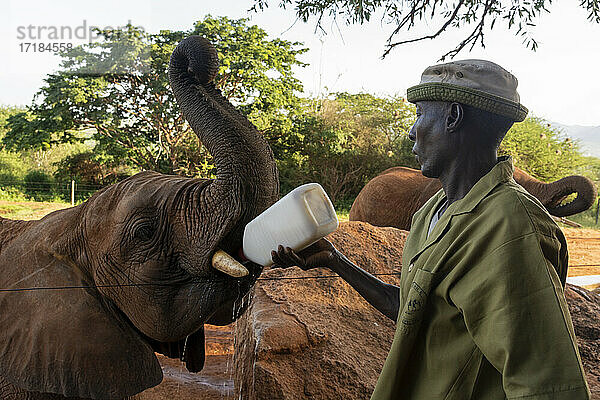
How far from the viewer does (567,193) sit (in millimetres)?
6031

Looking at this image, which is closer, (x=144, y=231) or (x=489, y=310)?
(x=489, y=310)

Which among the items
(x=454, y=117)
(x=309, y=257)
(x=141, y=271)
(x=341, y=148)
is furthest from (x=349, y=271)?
(x=341, y=148)

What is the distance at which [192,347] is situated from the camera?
2.32m

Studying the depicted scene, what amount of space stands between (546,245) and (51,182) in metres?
17.6

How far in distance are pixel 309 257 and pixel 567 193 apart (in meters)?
5.18

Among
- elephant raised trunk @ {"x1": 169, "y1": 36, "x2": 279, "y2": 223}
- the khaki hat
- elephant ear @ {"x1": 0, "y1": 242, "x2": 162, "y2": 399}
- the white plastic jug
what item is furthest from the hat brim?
elephant ear @ {"x1": 0, "y1": 242, "x2": 162, "y2": 399}

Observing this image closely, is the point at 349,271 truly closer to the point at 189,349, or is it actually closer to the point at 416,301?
the point at 416,301

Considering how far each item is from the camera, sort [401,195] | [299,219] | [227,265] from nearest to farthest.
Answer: [299,219] → [227,265] → [401,195]

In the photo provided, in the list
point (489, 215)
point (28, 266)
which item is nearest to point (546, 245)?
point (489, 215)

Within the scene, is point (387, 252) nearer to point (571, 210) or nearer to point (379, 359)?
point (379, 359)

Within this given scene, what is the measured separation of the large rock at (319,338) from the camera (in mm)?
2771

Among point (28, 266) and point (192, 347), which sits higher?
point (28, 266)

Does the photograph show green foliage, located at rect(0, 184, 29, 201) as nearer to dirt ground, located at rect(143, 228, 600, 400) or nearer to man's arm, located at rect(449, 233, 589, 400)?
dirt ground, located at rect(143, 228, 600, 400)

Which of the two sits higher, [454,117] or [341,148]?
[454,117]
